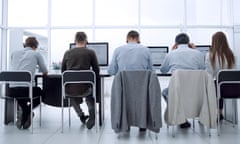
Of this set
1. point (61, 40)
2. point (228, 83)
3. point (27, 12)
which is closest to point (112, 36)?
point (61, 40)

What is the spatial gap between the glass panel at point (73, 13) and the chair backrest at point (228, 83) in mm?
4904

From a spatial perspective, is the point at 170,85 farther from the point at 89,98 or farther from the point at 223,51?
the point at 89,98

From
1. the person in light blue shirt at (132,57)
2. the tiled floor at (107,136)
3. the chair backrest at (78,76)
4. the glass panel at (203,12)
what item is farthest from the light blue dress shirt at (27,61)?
the glass panel at (203,12)

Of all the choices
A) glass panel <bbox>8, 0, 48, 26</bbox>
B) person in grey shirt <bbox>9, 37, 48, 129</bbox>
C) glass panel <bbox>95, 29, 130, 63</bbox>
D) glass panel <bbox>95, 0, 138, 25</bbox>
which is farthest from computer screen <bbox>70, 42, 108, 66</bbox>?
glass panel <bbox>8, 0, 48, 26</bbox>

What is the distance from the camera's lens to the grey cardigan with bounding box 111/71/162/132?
2475 millimetres

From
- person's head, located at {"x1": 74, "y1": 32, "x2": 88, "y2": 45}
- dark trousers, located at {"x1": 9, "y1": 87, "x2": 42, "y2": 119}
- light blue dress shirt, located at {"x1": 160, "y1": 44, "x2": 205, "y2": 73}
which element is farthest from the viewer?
person's head, located at {"x1": 74, "y1": 32, "x2": 88, "y2": 45}

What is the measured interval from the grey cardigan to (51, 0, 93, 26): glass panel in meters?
4.81

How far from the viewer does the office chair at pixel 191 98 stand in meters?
2.54

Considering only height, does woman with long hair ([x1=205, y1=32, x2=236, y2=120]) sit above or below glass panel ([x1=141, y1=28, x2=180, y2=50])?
below

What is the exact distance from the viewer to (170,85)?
8.55 ft

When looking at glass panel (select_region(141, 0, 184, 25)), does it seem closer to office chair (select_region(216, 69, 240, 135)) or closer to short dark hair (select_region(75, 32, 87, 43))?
short dark hair (select_region(75, 32, 87, 43))

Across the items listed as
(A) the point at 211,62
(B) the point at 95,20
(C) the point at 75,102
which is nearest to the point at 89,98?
(C) the point at 75,102

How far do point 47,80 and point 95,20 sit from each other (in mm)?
3938

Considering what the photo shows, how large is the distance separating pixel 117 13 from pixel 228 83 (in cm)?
481
